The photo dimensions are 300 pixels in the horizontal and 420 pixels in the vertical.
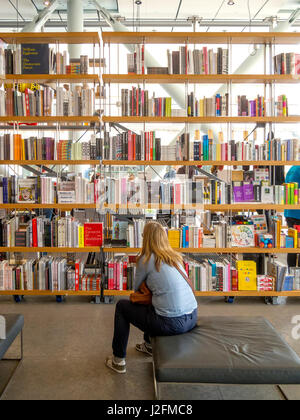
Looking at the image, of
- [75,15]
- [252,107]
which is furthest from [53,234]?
[75,15]

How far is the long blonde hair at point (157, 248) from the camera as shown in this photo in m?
2.74

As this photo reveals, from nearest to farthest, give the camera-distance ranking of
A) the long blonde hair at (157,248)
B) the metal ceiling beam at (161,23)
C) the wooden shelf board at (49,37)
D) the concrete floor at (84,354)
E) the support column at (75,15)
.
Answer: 1. the concrete floor at (84,354)
2. the long blonde hair at (157,248)
3. the wooden shelf board at (49,37)
4. the support column at (75,15)
5. the metal ceiling beam at (161,23)

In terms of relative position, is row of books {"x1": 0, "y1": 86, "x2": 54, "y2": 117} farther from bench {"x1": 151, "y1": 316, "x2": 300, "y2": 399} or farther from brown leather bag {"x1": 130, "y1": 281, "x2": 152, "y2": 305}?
bench {"x1": 151, "y1": 316, "x2": 300, "y2": 399}

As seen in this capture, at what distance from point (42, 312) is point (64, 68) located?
109 inches

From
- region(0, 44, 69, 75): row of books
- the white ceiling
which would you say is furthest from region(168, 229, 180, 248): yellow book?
the white ceiling

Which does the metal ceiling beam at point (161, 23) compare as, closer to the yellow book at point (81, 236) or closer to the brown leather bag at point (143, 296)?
the yellow book at point (81, 236)

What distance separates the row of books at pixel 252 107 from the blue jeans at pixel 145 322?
8.75ft

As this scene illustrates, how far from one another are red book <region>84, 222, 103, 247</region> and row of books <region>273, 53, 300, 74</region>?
2754 millimetres

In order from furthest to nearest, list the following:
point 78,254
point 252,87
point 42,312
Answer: point 252,87, point 78,254, point 42,312

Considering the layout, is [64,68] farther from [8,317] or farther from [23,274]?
[8,317]

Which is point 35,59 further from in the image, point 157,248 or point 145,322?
point 145,322

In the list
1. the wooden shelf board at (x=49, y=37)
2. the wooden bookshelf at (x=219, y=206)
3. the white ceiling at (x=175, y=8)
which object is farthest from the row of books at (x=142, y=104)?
the white ceiling at (x=175, y=8)

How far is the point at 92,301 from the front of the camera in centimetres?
451

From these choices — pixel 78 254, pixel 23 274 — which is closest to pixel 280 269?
pixel 78 254
